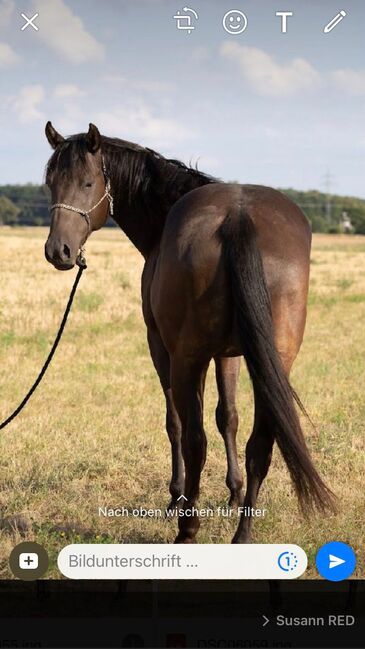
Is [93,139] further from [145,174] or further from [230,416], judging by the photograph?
[230,416]

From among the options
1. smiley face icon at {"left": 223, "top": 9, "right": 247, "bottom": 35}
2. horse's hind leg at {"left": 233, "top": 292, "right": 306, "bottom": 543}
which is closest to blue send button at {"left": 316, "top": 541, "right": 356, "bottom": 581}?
horse's hind leg at {"left": 233, "top": 292, "right": 306, "bottom": 543}

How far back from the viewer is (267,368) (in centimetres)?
367

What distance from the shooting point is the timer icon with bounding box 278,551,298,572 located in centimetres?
321

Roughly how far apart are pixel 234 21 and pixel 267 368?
171 centimetres

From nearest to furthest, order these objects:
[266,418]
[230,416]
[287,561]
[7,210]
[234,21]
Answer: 1. [287,561]
2. [266,418]
3. [234,21]
4. [230,416]
5. [7,210]

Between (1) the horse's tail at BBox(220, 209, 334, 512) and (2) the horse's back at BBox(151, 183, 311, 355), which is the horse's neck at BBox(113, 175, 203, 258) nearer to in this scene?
(2) the horse's back at BBox(151, 183, 311, 355)

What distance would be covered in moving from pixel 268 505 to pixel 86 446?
6.55 feet

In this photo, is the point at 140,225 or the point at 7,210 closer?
the point at 140,225

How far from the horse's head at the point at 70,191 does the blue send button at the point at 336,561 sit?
6.98 feet

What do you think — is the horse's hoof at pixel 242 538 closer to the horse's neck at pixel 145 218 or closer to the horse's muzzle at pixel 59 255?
the horse's muzzle at pixel 59 255

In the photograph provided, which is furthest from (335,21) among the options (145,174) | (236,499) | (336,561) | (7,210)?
(7,210)

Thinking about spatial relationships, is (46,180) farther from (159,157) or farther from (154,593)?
(154,593)

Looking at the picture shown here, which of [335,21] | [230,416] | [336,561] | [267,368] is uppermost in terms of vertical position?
[335,21]

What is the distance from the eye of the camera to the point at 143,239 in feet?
17.5
